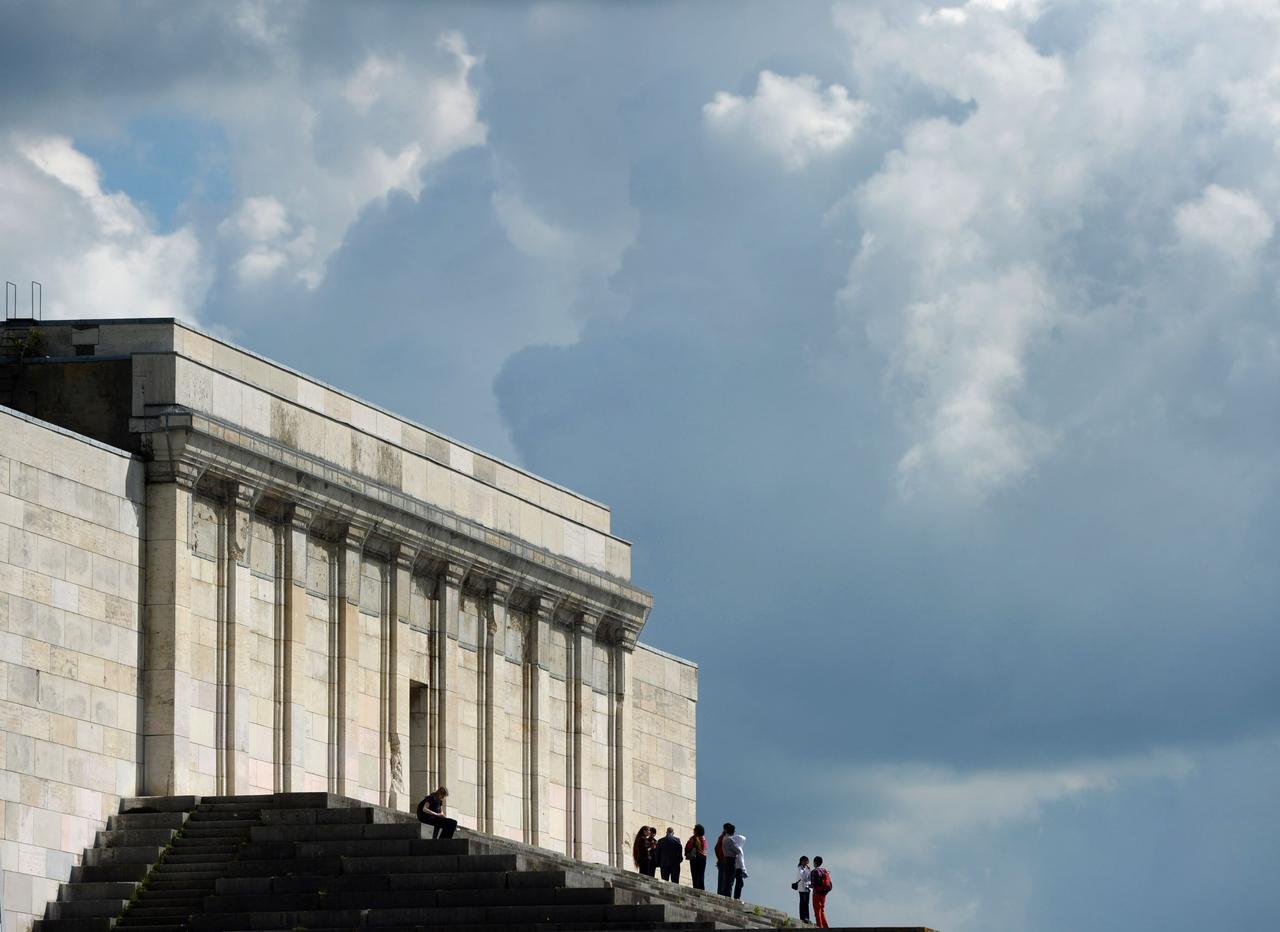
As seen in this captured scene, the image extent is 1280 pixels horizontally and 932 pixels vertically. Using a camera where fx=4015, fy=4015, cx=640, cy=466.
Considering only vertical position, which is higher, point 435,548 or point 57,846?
point 435,548

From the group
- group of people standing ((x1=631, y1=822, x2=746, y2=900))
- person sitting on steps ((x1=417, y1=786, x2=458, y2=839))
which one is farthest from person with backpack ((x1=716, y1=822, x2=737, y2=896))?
person sitting on steps ((x1=417, y1=786, x2=458, y2=839))

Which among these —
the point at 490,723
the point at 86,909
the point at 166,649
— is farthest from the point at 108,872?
the point at 490,723

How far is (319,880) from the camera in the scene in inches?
2589

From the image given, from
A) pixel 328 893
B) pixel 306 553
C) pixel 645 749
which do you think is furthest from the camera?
pixel 645 749

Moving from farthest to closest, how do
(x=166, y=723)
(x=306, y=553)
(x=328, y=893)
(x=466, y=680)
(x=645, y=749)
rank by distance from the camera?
(x=645, y=749) → (x=466, y=680) → (x=306, y=553) → (x=166, y=723) → (x=328, y=893)

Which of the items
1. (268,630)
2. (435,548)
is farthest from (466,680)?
(268,630)

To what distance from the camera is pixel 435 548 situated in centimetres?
7981

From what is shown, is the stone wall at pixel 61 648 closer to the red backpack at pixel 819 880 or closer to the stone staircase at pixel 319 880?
the stone staircase at pixel 319 880

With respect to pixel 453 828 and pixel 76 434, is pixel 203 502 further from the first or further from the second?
pixel 453 828

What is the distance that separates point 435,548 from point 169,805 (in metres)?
11.9

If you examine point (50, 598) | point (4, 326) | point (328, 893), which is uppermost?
point (4, 326)

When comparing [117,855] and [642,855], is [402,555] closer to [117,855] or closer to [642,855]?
[642,855]

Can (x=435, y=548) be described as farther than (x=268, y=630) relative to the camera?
Yes

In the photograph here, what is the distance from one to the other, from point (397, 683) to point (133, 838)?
11.1 m
